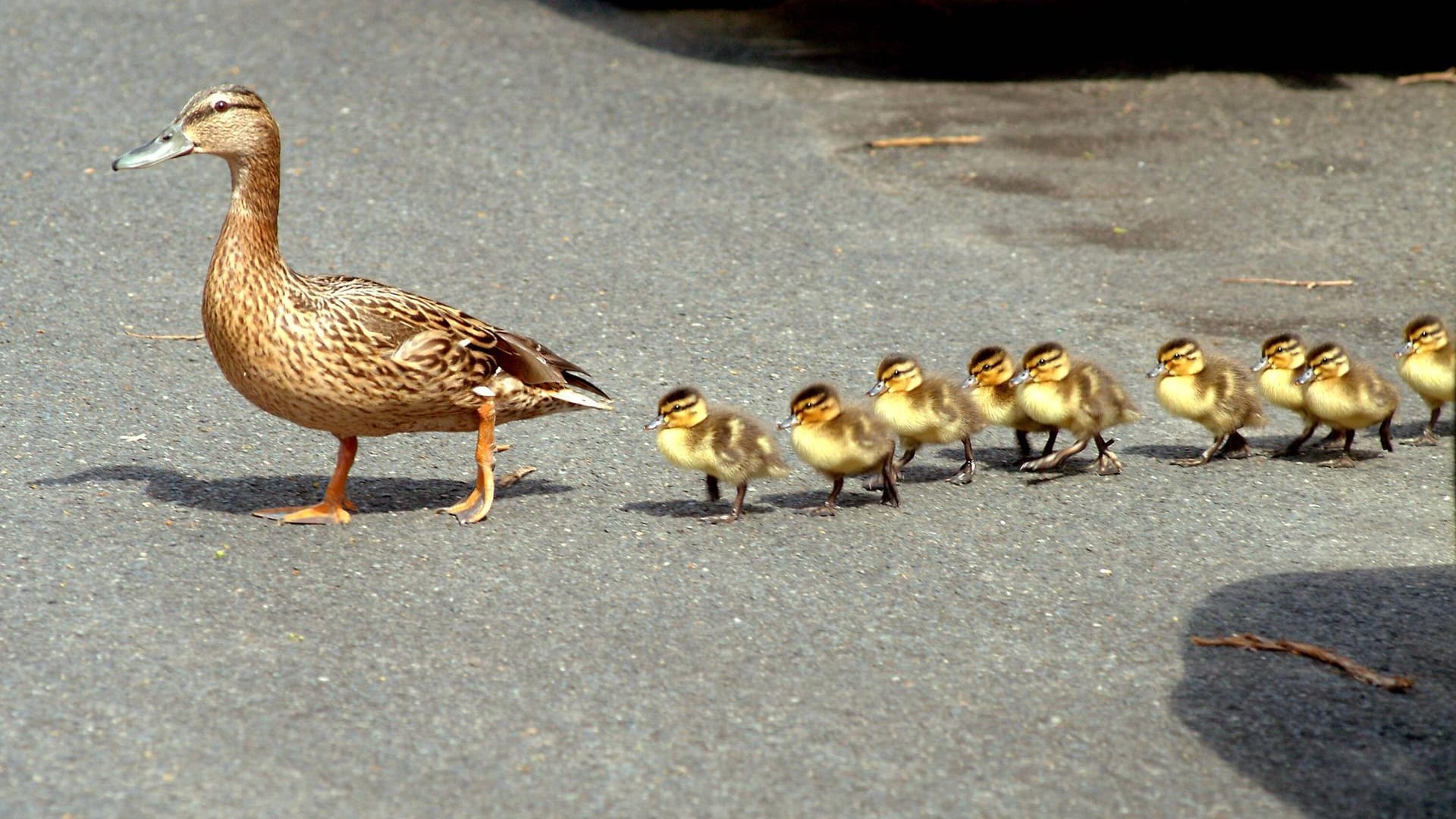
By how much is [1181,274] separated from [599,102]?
14.5 ft

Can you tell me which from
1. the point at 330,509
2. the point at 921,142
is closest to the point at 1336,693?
the point at 330,509

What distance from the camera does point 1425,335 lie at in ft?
21.7

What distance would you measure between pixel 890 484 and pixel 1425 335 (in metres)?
2.62

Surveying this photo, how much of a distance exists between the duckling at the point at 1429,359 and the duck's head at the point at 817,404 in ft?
9.02

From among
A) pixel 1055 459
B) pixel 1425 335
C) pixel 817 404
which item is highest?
pixel 1425 335

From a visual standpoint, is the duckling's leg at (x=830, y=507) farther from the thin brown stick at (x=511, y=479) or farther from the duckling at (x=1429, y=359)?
the duckling at (x=1429, y=359)

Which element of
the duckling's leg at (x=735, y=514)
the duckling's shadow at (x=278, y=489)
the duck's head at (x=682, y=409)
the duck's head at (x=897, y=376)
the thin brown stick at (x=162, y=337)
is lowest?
the duckling's shadow at (x=278, y=489)

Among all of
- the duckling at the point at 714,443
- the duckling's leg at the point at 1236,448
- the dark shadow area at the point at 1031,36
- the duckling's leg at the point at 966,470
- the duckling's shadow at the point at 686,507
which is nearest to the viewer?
the duckling at the point at 714,443

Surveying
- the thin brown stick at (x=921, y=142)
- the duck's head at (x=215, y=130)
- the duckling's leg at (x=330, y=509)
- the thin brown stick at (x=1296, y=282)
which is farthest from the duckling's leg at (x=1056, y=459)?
the thin brown stick at (x=921, y=142)

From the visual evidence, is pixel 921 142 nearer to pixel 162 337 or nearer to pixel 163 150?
pixel 162 337

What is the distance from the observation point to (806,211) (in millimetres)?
9227

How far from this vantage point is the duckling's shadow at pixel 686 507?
574cm

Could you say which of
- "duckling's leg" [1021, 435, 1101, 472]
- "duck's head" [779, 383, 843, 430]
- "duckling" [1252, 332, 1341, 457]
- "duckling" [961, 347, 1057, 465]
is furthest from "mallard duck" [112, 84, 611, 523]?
"duckling" [1252, 332, 1341, 457]

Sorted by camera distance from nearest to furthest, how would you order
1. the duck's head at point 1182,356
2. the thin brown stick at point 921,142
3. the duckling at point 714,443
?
the duckling at point 714,443 < the duck's head at point 1182,356 < the thin brown stick at point 921,142
